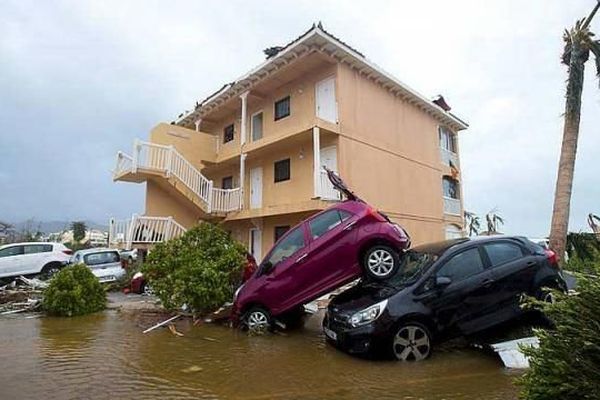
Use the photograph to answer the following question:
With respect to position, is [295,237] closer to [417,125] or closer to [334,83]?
[334,83]

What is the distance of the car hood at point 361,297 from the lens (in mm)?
6332

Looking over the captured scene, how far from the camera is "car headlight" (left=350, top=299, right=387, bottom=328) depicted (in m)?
6.06

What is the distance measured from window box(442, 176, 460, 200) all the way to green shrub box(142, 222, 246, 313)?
1439 cm

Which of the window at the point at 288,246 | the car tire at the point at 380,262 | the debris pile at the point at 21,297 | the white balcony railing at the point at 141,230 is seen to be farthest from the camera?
the white balcony railing at the point at 141,230

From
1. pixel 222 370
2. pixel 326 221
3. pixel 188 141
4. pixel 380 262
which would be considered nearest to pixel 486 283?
pixel 380 262

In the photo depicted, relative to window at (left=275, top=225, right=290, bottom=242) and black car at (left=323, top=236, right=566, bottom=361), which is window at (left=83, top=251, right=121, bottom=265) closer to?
window at (left=275, top=225, right=290, bottom=242)

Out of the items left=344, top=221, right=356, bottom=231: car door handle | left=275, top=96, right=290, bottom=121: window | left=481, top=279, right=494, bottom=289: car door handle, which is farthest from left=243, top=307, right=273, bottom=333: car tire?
left=275, top=96, right=290, bottom=121: window

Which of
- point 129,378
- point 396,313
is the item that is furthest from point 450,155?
point 129,378

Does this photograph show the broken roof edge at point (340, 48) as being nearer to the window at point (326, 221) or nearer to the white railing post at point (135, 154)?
the white railing post at point (135, 154)

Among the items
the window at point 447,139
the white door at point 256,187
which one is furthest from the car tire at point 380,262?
the window at point 447,139

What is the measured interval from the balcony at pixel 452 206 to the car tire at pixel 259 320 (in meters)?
14.5

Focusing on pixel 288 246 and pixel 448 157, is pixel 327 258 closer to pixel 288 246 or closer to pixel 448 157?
pixel 288 246

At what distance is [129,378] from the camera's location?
5500mm

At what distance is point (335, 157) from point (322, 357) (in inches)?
367
